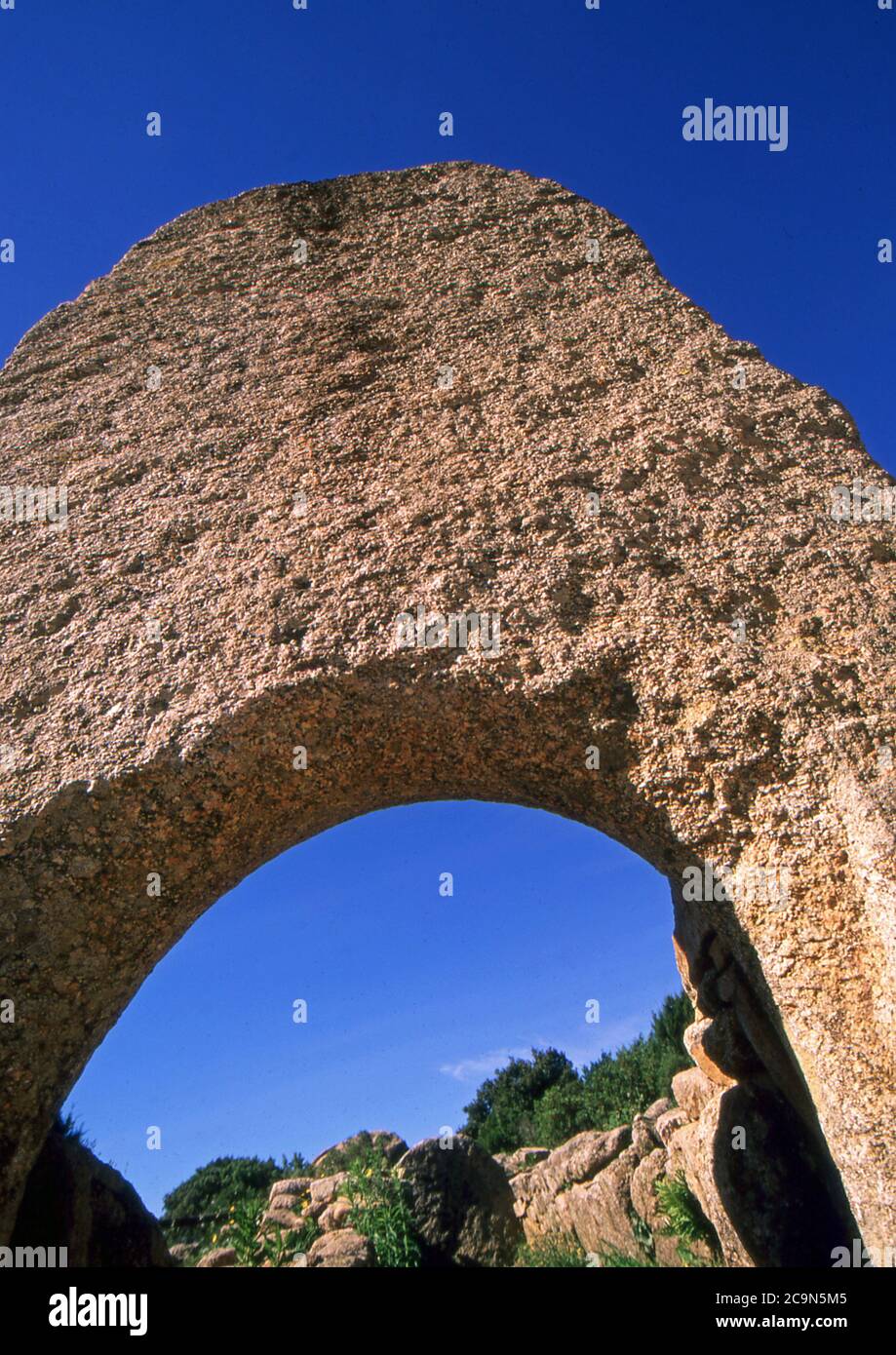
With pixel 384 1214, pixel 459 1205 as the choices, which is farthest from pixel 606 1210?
pixel 384 1214

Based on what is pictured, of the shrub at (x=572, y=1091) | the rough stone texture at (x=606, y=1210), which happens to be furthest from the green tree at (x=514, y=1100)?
the rough stone texture at (x=606, y=1210)

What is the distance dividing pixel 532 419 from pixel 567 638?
0.95 m

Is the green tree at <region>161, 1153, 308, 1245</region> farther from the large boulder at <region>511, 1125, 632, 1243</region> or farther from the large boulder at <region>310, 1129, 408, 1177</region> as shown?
the large boulder at <region>511, 1125, 632, 1243</region>

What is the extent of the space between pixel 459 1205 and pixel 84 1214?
5.02 metres

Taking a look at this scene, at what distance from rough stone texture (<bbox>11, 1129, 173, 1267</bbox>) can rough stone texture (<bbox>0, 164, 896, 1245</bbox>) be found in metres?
0.70

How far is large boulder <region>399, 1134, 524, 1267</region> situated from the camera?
6941 mm

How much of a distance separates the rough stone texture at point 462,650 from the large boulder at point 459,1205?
475cm

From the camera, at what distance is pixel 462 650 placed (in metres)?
2.46

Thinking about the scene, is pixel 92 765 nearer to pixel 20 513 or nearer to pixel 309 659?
pixel 309 659

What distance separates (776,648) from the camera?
2410 mm

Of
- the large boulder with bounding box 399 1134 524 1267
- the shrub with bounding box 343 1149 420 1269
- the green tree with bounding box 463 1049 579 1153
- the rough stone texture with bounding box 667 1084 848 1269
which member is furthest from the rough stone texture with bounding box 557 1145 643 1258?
the green tree with bounding box 463 1049 579 1153

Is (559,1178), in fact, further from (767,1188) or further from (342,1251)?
(767,1188)

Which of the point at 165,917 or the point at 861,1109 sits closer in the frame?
the point at 861,1109
